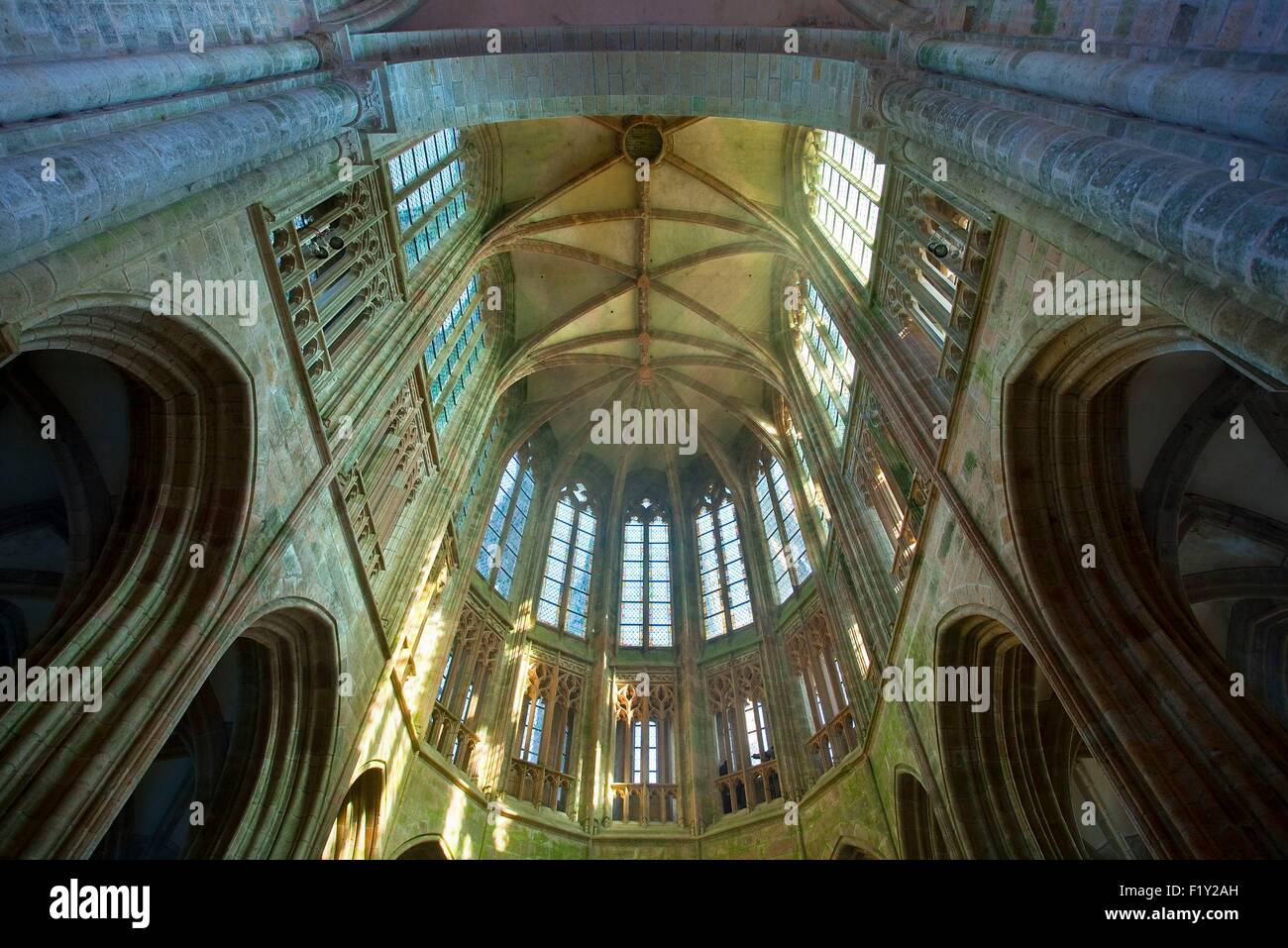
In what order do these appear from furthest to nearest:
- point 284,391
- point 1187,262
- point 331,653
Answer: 1. point 331,653
2. point 284,391
3. point 1187,262

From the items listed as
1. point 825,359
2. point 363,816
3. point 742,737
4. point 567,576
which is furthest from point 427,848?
point 825,359

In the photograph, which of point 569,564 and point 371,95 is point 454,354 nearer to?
point 371,95

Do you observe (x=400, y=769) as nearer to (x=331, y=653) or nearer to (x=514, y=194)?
(x=331, y=653)

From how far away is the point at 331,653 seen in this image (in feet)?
33.3

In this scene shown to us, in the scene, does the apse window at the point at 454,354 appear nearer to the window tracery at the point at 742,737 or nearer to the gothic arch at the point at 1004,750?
the window tracery at the point at 742,737

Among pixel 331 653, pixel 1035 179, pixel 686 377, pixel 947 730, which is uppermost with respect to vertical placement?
pixel 686 377

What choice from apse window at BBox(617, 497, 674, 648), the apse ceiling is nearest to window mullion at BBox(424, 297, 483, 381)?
the apse ceiling

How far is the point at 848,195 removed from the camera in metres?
14.8

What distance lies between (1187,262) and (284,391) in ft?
29.5

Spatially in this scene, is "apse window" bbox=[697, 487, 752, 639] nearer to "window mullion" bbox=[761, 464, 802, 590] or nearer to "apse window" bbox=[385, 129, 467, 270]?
"window mullion" bbox=[761, 464, 802, 590]

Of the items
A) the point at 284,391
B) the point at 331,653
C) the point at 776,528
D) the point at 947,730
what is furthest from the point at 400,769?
the point at 776,528

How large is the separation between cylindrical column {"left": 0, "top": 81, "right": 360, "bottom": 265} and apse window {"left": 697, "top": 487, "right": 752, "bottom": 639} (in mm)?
16143

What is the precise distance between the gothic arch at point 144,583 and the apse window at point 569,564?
12.7 metres

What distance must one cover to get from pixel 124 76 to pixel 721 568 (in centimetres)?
1878
